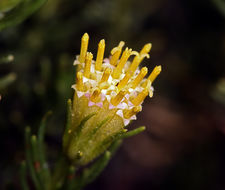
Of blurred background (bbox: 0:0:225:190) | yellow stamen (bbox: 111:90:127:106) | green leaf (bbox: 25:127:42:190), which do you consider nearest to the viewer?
yellow stamen (bbox: 111:90:127:106)

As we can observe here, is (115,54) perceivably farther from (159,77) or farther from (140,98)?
(159,77)

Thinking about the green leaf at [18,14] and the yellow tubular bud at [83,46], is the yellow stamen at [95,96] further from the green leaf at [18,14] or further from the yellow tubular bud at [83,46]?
the green leaf at [18,14]

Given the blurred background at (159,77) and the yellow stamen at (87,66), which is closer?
the yellow stamen at (87,66)

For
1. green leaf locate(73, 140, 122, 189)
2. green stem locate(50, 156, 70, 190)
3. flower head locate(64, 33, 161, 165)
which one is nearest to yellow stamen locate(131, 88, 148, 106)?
flower head locate(64, 33, 161, 165)

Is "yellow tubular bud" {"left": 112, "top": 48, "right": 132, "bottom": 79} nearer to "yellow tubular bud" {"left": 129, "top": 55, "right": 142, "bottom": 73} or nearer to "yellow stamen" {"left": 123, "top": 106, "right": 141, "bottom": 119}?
"yellow tubular bud" {"left": 129, "top": 55, "right": 142, "bottom": 73}

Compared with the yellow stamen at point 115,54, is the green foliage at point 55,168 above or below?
below

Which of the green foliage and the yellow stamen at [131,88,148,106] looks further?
the green foliage

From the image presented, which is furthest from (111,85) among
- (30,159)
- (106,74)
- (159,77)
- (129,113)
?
(159,77)

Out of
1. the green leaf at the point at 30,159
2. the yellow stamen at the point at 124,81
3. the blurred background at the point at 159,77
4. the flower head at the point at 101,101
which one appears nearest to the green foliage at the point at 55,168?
the green leaf at the point at 30,159
